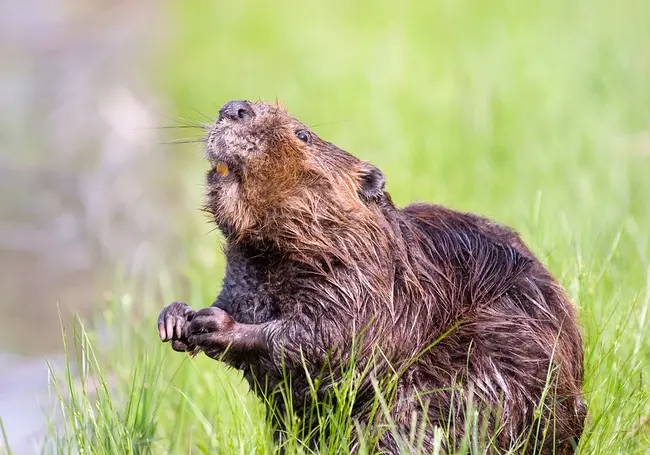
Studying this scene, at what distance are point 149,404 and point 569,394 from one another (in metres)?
1.11

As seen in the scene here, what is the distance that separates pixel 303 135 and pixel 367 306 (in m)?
0.51

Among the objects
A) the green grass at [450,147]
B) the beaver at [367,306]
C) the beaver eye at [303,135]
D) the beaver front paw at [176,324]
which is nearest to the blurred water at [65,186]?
the green grass at [450,147]

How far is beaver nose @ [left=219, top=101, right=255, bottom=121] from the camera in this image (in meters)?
2.93

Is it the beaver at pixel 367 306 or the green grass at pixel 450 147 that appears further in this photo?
the green grass at pixel 450 147

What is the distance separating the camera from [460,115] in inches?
257

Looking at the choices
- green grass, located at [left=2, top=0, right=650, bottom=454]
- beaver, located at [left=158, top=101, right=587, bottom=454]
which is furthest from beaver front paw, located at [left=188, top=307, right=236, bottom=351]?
green grass, located at [left=2, top=0, right=650, bottom=454]

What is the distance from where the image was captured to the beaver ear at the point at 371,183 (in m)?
2.98

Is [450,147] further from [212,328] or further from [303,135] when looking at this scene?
[212,328]

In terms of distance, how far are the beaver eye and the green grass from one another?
655 mm

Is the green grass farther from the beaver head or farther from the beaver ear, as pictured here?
the beaver ear

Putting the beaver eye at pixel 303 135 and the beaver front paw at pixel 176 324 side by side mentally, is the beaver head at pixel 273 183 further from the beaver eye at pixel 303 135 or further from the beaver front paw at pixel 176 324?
the beaver front paw at pixel 176 324

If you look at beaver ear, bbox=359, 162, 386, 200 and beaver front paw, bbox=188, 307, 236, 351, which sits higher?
beaver ear, bbox=359, 162, 386, 200

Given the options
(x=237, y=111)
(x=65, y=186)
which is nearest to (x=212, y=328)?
(x=237, y=111)

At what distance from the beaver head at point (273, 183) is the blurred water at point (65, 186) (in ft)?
2.35
